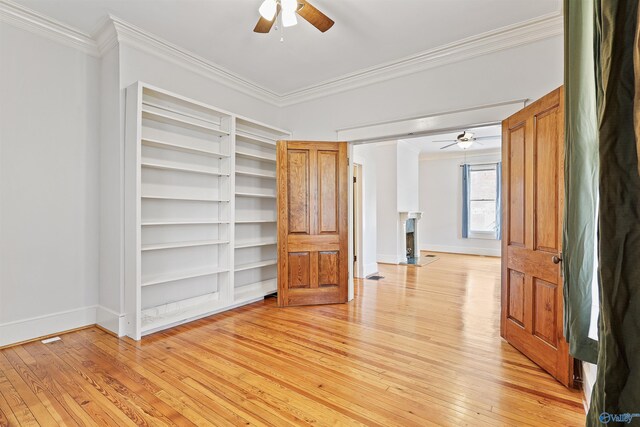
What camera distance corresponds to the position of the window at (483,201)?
8.41 metres

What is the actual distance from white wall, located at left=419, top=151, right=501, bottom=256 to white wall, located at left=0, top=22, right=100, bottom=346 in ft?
27.8

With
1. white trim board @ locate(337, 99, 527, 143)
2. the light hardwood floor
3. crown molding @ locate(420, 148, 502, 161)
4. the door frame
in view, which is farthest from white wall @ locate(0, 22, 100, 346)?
crown molding @ locate(420, 148, 502, 161)

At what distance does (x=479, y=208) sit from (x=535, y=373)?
7.06 metres

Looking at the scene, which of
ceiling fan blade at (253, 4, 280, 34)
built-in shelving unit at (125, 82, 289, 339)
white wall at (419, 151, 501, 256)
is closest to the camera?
ceiling fan blade at (253, 4, 280, 34)

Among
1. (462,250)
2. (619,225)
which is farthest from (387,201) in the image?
(619,225)

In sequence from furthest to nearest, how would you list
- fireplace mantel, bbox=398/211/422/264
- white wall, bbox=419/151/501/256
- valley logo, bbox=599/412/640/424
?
white wall, bbox=419/151/501/256 < fireplace mantel, bbox=398/211/422/264 < valley logo, bbox=599/412/640/424

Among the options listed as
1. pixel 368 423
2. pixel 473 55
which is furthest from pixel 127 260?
pixel 473 55

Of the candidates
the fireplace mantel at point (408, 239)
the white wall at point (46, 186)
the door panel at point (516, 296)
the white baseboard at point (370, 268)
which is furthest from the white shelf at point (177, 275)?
the fireplace mantel at point (408, 239)

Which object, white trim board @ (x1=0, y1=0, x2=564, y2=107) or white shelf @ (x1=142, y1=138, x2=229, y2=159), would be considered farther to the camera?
white shelf @ (x1=142, y1=138, x2=229, y2=159)

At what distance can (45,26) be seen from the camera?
2.98 meters

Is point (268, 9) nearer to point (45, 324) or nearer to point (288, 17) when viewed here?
point (288, 17)

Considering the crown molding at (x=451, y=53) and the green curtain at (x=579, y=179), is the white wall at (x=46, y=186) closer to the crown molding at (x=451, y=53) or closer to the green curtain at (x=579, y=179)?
the crown molding at (x=451, y=53)

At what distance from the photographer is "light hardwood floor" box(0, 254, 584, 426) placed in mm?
1886

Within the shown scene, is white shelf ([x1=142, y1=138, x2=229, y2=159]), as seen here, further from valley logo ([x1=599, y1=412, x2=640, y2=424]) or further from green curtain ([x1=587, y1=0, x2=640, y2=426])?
valley logo ([x1=599, y1=412, x2=640, y2=424])
